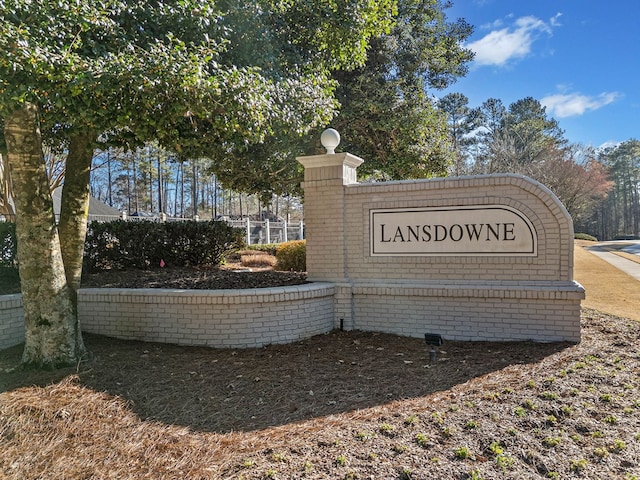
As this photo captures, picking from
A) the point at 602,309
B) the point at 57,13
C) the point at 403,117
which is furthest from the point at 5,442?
the point at 403,117

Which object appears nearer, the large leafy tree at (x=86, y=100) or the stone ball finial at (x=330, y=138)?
the large leafy tree at (x=86, y=100)

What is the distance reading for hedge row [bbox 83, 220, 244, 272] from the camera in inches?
301

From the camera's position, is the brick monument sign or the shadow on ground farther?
the brick monument sign

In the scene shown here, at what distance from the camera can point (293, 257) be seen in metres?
9.05

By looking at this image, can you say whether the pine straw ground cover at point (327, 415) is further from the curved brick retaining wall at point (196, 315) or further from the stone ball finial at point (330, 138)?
the stone ball finial at point (330, 138)

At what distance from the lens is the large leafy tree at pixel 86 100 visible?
2943 mm

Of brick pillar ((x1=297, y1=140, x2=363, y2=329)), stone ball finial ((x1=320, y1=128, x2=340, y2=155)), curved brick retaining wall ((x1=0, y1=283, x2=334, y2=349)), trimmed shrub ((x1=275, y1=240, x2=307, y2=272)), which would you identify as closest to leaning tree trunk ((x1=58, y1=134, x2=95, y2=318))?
curved brick retaining wall ((x1=0, y1=283, x2=334, y2=349))

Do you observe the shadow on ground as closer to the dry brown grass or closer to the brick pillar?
the dry brown grass

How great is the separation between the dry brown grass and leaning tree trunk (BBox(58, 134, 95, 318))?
3.08ft

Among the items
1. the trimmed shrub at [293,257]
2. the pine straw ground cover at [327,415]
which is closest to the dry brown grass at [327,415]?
the pine straw ground cover at [327,415]

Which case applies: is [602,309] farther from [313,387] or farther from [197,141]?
[197,141]

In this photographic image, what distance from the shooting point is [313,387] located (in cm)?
361

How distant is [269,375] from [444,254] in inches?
101

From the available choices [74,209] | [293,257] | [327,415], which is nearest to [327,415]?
[327,415]
